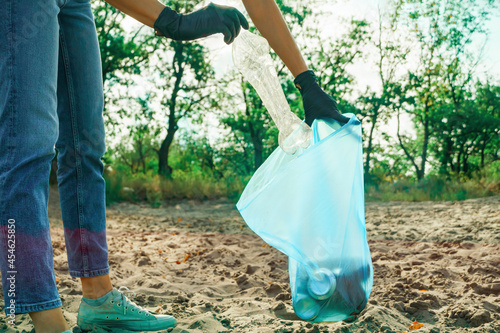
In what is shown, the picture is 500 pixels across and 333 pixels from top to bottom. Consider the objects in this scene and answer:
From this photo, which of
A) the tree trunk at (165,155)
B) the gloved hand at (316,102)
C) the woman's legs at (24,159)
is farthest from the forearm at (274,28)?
the tree trunk at (165,155)

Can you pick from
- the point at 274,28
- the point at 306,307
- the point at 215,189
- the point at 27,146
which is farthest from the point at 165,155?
the point at 27,146

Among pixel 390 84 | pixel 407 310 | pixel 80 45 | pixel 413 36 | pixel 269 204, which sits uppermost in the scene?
pixel 413 36

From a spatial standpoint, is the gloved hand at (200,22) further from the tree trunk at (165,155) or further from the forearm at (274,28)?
the tree trunk at (165,155)

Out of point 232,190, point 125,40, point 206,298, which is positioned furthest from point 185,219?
point 125,40

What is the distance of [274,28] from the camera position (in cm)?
174

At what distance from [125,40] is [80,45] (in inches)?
530

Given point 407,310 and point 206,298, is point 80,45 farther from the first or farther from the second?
point 407,310

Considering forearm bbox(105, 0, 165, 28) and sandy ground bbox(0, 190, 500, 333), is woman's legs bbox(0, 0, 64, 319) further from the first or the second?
sandy ground bbox(0, 190, 500, 333)

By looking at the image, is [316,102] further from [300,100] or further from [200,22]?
[300,100]

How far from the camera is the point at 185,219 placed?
697 cm

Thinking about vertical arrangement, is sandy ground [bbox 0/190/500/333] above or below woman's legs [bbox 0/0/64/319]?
below

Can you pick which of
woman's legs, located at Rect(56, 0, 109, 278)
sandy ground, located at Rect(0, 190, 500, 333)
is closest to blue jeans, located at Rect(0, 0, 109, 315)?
woman's legs, located at Rect(56, 0, 109, 278)

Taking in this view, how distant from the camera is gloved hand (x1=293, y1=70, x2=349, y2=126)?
1.72 meters

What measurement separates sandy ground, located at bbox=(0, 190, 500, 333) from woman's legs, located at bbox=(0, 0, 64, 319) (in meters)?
0.59
